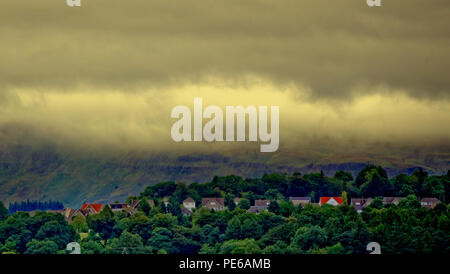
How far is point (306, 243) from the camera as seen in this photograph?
125438 mm

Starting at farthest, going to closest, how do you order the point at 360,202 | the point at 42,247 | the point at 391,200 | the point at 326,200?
the point at 326,200 → the point at 360,202 → the point at 391,200 → the point at 42,247

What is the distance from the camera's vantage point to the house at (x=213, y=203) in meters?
189

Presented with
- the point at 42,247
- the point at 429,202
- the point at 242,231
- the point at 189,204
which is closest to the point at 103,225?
the point at 42,247

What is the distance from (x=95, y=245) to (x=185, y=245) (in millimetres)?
12269

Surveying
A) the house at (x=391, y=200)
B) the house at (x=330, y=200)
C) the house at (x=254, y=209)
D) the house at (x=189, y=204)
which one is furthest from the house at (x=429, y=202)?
the house at (x=189, y=204)

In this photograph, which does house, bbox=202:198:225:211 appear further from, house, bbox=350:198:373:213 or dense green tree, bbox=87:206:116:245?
dense green tree, bbox=87:206:116:245

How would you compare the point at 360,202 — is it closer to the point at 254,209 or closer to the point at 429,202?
the point at 429,202

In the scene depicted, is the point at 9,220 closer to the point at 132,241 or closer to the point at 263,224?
the point at 132,241

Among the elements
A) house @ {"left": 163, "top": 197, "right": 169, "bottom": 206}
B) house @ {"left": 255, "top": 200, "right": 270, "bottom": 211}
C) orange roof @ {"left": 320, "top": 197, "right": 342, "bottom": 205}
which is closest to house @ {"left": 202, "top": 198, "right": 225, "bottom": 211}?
house @ {"left": 255, "top": 200, "right": 270, "bottom": 211}

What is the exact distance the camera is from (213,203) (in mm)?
195000

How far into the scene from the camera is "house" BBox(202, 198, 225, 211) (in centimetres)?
18900

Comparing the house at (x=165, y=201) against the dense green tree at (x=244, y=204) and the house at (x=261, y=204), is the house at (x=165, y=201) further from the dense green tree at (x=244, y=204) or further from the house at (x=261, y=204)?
the house at (x=261, y=204)
